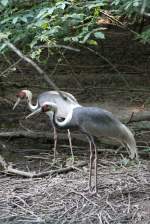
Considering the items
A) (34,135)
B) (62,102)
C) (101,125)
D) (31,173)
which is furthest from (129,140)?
(34,135)

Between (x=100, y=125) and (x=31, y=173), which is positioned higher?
(x=100, y=125)

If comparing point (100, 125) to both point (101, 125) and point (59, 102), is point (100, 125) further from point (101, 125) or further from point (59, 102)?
point (59, 102)

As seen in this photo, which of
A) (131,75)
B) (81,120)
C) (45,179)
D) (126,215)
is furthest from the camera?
(131,75)

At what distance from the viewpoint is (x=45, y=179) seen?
5.94 m

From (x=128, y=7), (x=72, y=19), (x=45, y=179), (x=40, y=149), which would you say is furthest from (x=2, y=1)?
(x=40, y=149)

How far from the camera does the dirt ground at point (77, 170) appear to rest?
16.9 ft

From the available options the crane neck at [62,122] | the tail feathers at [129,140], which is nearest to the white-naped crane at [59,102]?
the crane neck at [62,122]

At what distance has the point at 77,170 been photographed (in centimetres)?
616

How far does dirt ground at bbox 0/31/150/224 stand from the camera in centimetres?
514

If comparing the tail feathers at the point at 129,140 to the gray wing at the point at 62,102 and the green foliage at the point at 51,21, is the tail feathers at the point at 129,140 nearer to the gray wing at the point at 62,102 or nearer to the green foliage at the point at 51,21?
the gray wing at the point at 62,102

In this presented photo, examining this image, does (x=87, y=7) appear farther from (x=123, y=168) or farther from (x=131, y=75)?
(x=131, y=75)

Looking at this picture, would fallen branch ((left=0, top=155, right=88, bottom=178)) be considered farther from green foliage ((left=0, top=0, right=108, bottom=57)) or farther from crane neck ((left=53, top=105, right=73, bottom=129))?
green foliage ((left=0, top=0, right=108, bottom=57))

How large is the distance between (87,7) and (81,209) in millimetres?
1851

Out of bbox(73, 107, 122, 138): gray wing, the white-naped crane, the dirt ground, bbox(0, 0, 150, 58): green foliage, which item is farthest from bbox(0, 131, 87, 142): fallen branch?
A: bbox(73, 107, 122, 138): gray wing
